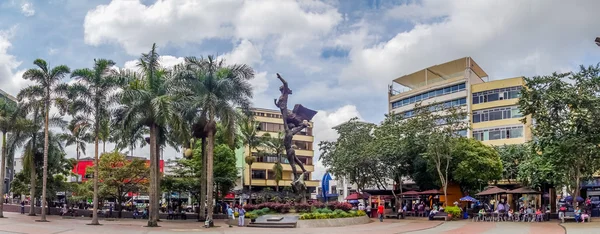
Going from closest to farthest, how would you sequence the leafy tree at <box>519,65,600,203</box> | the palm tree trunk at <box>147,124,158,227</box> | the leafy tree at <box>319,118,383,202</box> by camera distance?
the leafy tree at <box>519,65,600,203</box>
the palm tree trunk at <box>147,124,158,227</box>
the leafy tree at <box>319,118,383,202</box>

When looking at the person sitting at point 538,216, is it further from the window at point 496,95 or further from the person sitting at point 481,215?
the window at point 496,95

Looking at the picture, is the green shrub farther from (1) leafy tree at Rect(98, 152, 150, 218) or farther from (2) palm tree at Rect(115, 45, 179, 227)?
(1) leafy tree at Rect(98, 152, 150, 218)

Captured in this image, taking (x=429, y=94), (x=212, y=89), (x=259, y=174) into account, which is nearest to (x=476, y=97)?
(x=429, y=94)

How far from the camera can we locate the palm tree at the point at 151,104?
99.5ft

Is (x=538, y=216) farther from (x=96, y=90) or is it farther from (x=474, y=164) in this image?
(x=96, y=90)

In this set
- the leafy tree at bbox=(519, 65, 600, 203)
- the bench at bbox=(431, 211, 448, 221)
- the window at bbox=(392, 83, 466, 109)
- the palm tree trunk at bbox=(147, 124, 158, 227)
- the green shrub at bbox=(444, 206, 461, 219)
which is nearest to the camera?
the leafy tree at bbox=(519, 65, 600, 203)

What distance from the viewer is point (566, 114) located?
29781 millimetres

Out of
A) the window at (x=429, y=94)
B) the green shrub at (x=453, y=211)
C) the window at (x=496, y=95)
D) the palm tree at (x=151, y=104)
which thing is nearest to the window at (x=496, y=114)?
the window at (x=496, y=95)

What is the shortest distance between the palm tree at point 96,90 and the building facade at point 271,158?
39.0m

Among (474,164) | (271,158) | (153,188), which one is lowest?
(153,188)

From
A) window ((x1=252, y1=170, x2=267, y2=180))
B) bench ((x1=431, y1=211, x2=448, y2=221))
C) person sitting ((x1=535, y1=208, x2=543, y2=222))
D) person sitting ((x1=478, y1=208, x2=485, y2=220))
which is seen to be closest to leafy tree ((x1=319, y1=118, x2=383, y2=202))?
bench ((x1=431, y1=211, x2=448, y2=221))

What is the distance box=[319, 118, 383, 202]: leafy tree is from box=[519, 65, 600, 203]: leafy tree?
17346 millimetres

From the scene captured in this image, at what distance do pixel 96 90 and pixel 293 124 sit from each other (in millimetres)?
13059

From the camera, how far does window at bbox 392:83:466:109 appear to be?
63.8 meters
